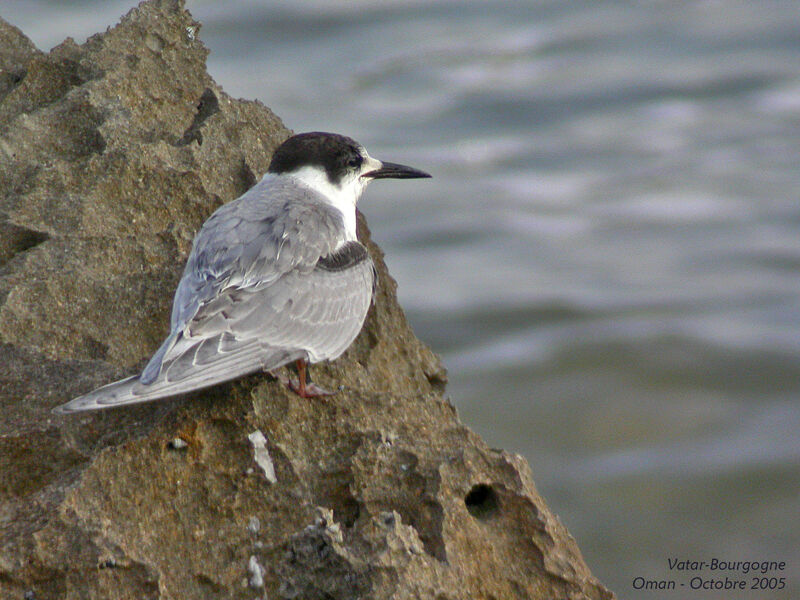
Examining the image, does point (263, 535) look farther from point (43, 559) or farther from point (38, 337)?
point (38, 337)

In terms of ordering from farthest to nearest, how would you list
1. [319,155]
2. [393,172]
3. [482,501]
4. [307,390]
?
[393,172]
[319,155]
[307,390]
[482,501]

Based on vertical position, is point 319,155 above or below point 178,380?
above

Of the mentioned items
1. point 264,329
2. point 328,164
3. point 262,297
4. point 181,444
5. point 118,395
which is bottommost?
point 181,444

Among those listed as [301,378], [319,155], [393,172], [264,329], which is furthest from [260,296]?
[393,172]

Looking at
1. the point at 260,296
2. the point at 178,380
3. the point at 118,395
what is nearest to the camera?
the point at 118,395

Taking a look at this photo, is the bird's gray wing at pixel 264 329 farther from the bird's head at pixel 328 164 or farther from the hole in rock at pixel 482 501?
the hole in rock at pixel 482 501

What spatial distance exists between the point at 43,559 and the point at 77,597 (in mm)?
155

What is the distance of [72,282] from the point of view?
4.57m

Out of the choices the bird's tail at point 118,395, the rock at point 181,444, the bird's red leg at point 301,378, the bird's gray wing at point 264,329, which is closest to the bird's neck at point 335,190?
the rock at point 181,444

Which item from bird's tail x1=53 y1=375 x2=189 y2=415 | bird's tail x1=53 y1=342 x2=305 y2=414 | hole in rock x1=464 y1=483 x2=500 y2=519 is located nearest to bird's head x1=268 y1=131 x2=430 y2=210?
bird's tail x1=53 y1=342 x2=305 y2=414

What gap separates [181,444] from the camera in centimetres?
388

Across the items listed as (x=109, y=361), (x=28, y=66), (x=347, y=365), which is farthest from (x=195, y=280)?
(x=28, y=66)

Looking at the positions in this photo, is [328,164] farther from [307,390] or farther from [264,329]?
[307,390]

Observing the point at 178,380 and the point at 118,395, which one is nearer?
the point at 118,395
